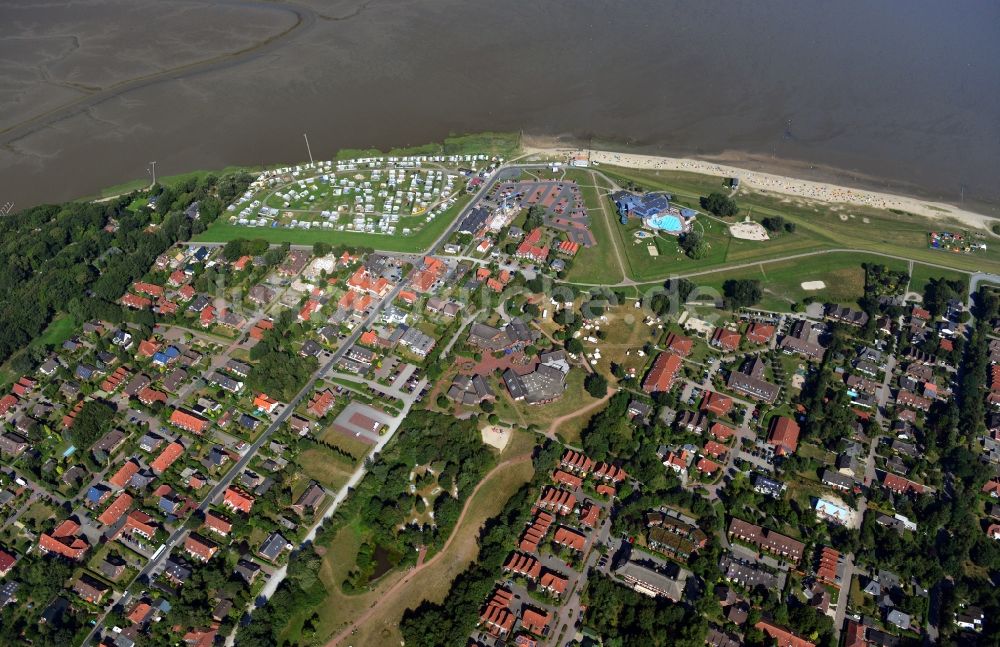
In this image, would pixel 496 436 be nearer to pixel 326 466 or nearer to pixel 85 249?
pixel 326 466

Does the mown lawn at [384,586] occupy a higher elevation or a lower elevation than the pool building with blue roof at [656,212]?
lower

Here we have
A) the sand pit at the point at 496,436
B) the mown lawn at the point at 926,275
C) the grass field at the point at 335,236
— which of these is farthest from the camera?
the grass field at the point at 335,236

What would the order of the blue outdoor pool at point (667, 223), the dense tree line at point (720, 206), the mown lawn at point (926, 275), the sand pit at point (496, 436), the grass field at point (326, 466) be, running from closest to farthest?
the grass field at point (326, 466)
the sand pit at point (496, 436)
the mown lawn at point (926, 275)
the blue outdoor pool at point (667, 223)
the dense tree line at point (720, 206)

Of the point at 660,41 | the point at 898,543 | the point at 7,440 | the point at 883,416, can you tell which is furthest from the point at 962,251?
the point at 7,440

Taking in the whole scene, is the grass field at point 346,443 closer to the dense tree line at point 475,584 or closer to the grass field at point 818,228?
the dense tree line at point 475,584

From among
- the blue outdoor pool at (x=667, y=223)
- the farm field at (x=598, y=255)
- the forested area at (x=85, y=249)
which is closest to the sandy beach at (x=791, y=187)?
the farm field at (x=598, y=255)

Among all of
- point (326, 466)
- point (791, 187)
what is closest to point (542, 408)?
point (326, 466)

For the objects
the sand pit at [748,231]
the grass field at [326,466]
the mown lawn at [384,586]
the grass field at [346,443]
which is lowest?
the mown lawn at [384,586]

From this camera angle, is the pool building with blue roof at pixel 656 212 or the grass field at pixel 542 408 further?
the pool building with blue roof at pixel 656 212
